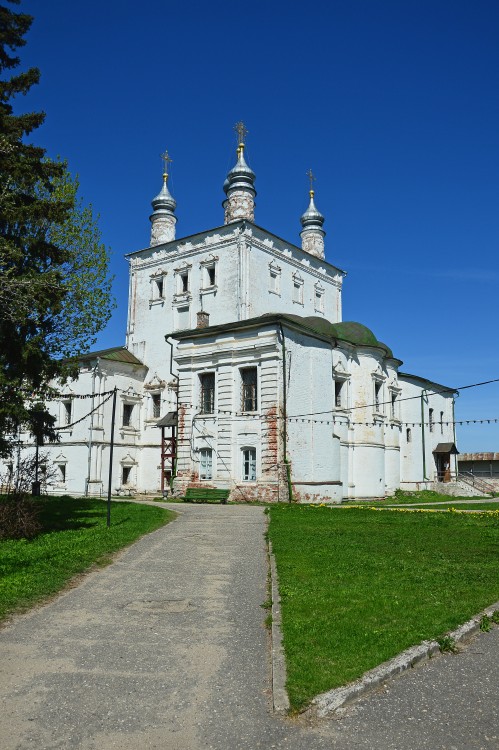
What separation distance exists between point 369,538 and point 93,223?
14.1 metres

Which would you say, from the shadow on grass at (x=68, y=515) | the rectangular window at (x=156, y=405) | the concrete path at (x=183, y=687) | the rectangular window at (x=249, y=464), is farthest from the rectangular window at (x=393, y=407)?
the concrete path at (x=183, y=687)

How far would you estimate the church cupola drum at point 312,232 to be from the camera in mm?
45188

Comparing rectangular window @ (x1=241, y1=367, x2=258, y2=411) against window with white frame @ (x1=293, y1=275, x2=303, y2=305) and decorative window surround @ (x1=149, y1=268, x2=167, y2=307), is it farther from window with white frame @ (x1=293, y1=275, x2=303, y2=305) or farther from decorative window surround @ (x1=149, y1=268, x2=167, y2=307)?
decorative window surround @ (x1=149, y1=268, x2=167, y2=307)

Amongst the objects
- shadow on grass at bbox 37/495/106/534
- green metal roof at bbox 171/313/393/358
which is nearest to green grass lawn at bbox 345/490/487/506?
green metal roof at bbox 171/313/393/358

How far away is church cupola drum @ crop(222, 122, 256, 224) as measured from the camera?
37812 millimetres

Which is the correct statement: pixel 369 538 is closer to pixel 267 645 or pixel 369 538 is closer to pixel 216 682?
pixel 267 645

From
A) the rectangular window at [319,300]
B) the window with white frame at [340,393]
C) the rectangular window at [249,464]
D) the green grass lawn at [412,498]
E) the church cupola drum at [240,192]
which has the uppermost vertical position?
the church cupola drum at [240,192]

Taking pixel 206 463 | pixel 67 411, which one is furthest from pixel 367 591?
pixel 67 411

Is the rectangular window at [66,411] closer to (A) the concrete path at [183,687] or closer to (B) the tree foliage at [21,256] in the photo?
(B) the tree foliage at [21,256]

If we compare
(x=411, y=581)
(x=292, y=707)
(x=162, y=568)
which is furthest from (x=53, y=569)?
(x=292, y=707)

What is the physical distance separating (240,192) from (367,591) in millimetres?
33360

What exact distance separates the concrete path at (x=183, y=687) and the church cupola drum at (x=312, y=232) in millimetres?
39054

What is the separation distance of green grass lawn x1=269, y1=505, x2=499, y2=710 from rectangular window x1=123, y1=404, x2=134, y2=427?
74.9 feet

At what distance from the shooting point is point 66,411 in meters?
37.2
